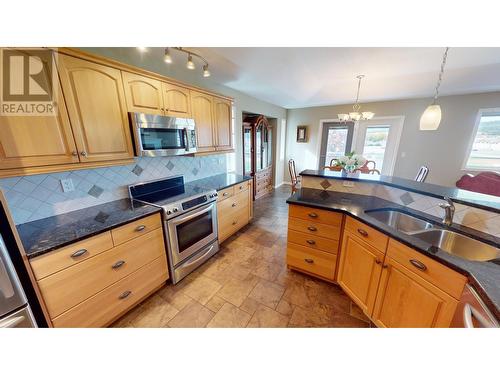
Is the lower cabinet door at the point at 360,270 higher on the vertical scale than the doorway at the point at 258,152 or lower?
lower

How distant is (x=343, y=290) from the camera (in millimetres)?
1681

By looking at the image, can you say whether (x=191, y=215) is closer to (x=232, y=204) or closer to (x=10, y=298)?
(x=232, y=204)

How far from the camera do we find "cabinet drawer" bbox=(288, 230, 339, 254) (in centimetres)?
168

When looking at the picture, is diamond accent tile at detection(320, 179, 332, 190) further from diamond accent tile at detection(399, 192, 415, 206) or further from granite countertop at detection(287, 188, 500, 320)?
diamond accent tile at detection(399, 192, 415, 206)

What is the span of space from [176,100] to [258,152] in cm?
250

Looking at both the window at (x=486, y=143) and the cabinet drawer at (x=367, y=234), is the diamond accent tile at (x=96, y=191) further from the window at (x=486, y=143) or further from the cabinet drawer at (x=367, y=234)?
the window at (x=486, y=143)

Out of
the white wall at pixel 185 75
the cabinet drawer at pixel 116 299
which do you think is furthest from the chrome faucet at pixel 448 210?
the white wall at pixel 185 75

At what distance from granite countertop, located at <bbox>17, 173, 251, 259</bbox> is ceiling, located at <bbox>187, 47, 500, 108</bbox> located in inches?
67.6

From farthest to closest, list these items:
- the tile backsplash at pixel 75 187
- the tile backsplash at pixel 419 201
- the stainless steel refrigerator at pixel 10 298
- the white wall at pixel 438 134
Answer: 1. the white wall at pixel 438 134
2. the tile backsplash at pixel 75 187
3. the tile backsplash at pixel 419 201
4. the stainless steel refrigerator at pixel 10 298

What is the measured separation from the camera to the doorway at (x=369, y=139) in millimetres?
4293

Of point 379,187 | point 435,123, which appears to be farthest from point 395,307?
point 435,123

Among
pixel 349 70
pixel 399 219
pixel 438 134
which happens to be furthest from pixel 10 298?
pixel 438 134

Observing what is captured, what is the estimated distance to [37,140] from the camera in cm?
113

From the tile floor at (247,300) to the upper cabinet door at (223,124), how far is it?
1.61 m
